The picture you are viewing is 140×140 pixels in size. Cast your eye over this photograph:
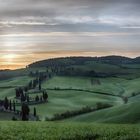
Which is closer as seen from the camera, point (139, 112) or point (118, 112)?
point (139, 112)

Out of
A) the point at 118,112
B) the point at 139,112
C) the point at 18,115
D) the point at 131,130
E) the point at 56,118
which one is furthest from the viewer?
the point at 18,115

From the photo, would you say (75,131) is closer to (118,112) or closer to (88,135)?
(88,135)

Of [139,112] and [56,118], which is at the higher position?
[139,112]

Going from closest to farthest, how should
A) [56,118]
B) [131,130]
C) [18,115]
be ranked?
[131,130], [56,118], [18,115]

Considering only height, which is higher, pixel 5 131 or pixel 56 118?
pixel 5 131

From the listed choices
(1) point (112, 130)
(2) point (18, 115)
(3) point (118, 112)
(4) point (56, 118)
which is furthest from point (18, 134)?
(2) point (18, 115)

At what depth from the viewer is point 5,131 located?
212 ft

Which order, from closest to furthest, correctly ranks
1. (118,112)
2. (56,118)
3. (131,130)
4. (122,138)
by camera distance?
(122,138) < (131,130) < (118,112) < (56,118)

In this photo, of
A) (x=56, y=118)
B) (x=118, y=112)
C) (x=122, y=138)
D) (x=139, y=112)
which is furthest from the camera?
(x=56, y=118)

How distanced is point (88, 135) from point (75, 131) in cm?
449

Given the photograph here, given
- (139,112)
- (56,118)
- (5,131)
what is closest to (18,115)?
(56,118)

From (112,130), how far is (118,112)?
5942 cm

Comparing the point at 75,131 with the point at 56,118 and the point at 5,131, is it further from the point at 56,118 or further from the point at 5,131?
the point at 56,118

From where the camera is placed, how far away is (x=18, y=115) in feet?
656
